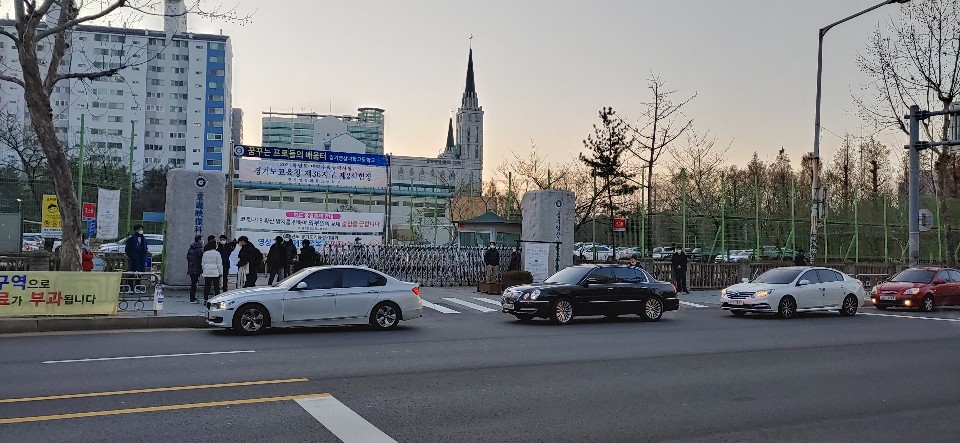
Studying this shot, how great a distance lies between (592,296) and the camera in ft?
61.3

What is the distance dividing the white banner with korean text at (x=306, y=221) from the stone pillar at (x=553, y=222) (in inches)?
224

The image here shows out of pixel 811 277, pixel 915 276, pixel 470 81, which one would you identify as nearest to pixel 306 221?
pixel 811 277

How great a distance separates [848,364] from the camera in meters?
12.1

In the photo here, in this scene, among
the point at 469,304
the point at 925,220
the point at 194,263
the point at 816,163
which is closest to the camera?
the point at 194,263

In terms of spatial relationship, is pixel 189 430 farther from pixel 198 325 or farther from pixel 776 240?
pixel 776 240

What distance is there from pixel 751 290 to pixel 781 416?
43.0 feet

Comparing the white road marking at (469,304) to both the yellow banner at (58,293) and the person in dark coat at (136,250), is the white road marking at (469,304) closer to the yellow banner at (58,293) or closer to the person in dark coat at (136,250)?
the person in dark coat at (136,250)

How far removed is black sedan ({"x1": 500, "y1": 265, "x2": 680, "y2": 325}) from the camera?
18188 mm

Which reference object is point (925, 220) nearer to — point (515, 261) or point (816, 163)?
point (816, 163)

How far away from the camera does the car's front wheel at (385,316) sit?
53.7ft

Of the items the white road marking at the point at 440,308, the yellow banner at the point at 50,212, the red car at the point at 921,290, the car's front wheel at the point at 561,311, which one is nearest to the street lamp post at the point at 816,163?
the red car at the point at 921,290

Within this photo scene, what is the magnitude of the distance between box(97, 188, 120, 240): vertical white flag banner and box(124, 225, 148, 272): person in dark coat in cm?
350

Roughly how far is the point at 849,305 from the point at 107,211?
858 inches

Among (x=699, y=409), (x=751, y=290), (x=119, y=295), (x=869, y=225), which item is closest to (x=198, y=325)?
(x=119, y=295)
